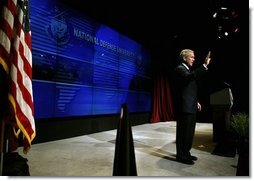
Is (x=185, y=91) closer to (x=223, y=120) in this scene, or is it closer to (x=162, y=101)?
(x=223, y=120)

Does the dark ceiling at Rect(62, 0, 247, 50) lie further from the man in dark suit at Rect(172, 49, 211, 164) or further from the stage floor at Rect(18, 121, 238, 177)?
the stage floor at Rect(18, 121, 238, 177)

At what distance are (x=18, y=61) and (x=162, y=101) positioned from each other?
704cm

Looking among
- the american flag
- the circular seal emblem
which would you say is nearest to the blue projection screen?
the circular seal emblem

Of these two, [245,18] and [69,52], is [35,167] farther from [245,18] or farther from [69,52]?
[245,18]

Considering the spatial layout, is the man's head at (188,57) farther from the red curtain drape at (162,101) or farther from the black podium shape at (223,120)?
the red curtain drape at (162,101)

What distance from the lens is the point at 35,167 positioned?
98.3 inches

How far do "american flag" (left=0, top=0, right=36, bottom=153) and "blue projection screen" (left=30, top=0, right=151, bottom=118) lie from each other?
2.08 meters

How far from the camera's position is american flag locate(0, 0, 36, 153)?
5.64 feet

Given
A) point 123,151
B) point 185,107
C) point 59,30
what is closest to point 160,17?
point 59,30

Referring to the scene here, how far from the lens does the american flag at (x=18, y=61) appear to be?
1.72 m

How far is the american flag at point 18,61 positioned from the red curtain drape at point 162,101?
6380 millimetres

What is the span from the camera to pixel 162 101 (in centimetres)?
849

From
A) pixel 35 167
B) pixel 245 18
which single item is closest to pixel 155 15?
pixel 245 18

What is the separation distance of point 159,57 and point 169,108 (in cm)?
191
